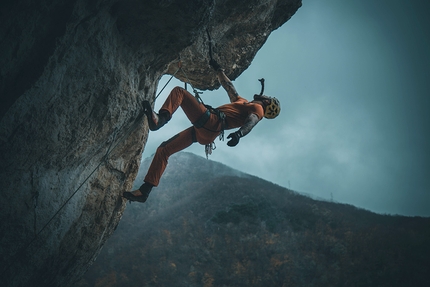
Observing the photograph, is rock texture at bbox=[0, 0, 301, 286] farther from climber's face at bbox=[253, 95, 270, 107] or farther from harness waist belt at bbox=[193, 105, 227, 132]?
climber's face at bbox=[253, 95, 270, 107]

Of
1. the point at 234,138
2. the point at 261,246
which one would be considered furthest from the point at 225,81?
the point at 261,246

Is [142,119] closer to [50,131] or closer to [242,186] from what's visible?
[50,131]

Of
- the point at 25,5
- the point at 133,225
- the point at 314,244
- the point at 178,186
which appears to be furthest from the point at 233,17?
the point at 178,186

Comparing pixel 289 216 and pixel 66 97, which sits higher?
pixel 289 216

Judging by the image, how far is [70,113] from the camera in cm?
275

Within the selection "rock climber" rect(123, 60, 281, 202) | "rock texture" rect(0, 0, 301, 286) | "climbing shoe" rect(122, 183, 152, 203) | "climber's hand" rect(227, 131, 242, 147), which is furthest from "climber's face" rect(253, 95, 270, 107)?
"climbing shoe" rect(122, 183, 152, 203)

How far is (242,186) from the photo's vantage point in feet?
91.0

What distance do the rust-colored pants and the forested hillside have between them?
48.7ft

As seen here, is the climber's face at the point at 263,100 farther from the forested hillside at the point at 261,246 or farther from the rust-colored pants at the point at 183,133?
the forested hillside at the point at 261,246

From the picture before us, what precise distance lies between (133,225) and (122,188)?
70.4ft

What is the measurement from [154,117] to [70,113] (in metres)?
0.99

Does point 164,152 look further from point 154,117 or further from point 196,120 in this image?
point 154,117

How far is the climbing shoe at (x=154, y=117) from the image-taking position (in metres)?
3.37

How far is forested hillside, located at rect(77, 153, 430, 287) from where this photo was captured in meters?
15.9
